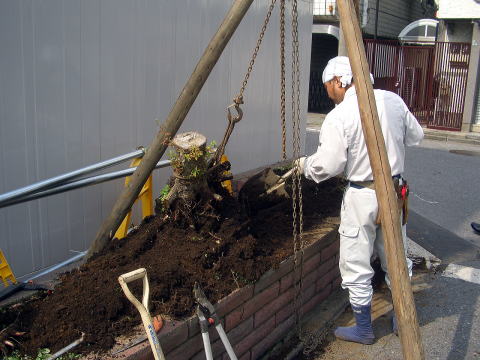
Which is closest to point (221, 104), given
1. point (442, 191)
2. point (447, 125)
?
point (442, 191)

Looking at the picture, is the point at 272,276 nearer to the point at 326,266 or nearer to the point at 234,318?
the point at 234,318

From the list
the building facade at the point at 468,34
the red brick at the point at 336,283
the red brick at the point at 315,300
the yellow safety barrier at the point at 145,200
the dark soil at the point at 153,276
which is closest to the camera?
the dark soil at the point at 153,276

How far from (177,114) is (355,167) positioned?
4.42 feet

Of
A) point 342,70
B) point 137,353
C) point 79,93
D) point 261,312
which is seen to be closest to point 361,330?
point 261,312

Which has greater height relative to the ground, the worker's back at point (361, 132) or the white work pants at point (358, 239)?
the worker's back at point (361, 132)

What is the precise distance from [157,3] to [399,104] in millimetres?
2459

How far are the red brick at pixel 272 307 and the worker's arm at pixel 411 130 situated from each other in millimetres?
1514

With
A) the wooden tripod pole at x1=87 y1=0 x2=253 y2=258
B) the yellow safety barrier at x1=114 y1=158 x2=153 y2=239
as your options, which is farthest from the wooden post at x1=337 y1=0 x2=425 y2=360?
the yellow safety barrier at x1=114 y1=158 x2=153 y2=239

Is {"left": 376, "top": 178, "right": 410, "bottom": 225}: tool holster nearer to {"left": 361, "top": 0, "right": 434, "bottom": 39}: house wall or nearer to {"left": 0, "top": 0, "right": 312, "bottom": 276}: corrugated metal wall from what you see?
{"left": 0, "top": 0, "right": 312, "bottom": 276}: corrugated metal wall

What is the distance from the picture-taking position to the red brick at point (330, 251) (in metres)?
4.34

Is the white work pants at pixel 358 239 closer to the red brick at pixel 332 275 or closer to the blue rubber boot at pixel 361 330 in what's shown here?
the blue rubber boot at pixel 361 330

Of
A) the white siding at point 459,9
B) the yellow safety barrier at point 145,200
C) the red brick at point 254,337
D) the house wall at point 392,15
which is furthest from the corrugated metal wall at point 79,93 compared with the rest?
the house wall at point 392,15

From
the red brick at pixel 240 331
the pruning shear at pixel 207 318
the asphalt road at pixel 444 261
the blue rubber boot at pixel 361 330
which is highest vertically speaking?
the pruning shear at pixel 207 318

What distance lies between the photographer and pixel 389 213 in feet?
8.51
